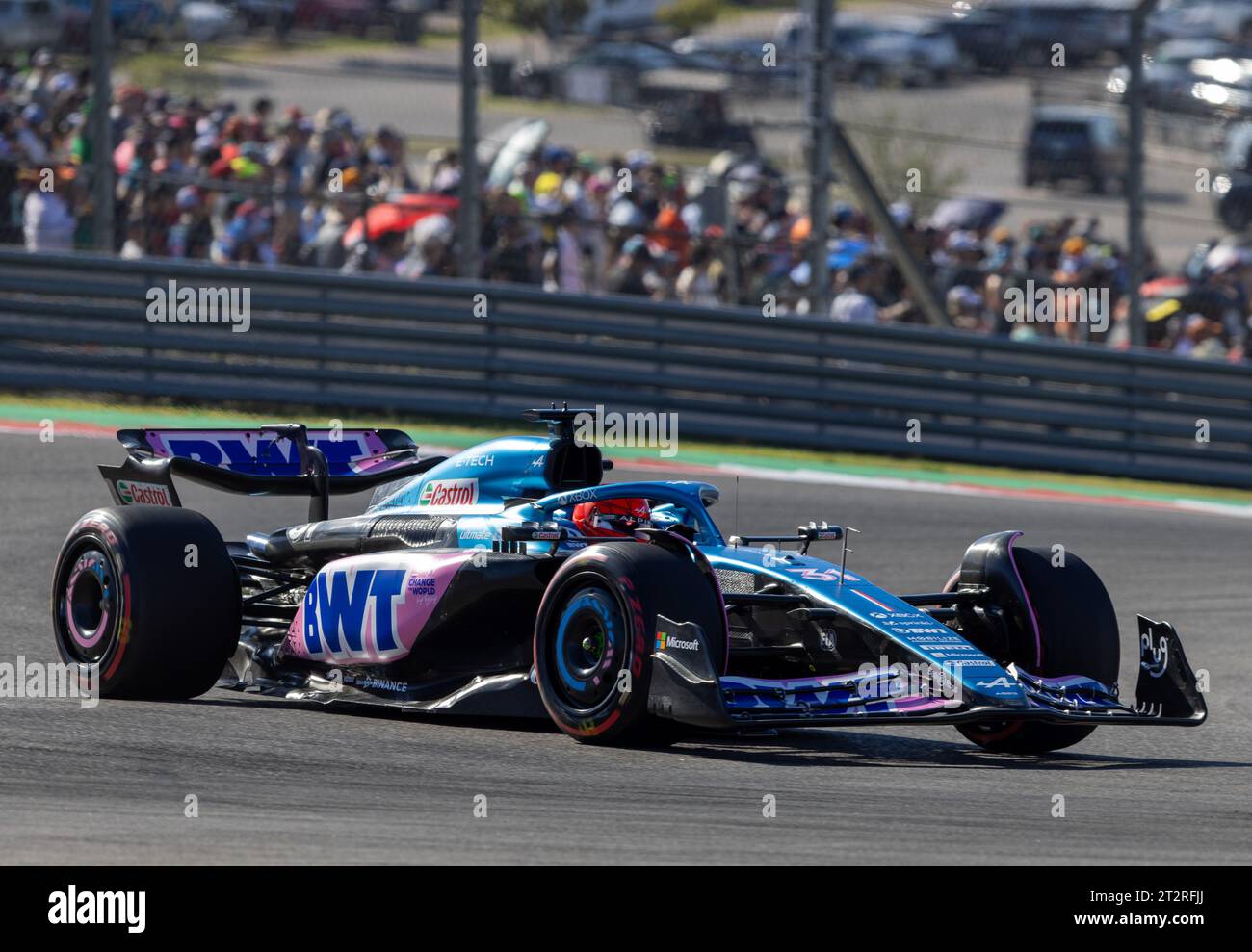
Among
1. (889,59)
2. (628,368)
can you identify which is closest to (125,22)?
(628,368)

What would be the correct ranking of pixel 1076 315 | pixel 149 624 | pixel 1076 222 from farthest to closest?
pixel 1076 222 < pixel 1076 315 < pixel 149 624

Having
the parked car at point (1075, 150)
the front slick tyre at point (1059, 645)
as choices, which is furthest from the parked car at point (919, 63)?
the front slick tyre at point (1059, 645)

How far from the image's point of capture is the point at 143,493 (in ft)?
27.1

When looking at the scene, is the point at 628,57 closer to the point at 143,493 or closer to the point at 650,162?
the point at 650,162

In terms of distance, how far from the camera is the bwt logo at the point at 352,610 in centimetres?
743

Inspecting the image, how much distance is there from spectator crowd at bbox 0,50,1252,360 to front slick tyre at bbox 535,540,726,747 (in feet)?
24.1

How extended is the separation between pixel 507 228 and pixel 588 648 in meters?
8.25

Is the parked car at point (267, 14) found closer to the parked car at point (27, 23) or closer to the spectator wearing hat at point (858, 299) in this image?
the parked car at point (27, 23)

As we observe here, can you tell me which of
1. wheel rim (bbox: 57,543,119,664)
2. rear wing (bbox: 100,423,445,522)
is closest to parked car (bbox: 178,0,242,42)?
rear wing (bbox: 100,423,445,522)

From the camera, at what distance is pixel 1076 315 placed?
50.5 feet

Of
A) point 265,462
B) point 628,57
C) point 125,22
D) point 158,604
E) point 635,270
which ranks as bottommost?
point 158,604
